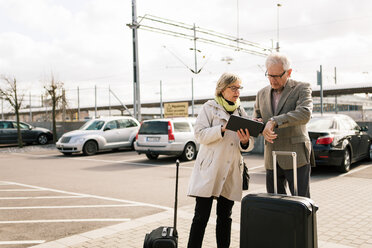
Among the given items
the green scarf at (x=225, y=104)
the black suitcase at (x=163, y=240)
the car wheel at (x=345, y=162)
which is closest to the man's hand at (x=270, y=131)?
the green scarf at (x=225, y=104)

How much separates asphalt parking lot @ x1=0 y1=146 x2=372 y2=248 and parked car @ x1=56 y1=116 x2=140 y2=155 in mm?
3122

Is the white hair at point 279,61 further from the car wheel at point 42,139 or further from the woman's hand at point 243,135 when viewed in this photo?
the car wheel at point 42,139

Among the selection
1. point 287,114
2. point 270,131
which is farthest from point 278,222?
point 287,114

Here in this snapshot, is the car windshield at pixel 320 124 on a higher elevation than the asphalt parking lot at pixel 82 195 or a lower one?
higher

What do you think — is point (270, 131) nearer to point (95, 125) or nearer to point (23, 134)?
point (95, 125)

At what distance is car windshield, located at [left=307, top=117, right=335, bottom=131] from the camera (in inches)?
361

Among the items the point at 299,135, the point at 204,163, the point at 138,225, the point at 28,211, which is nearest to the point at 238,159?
the point at 204,163

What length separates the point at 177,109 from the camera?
21297mm

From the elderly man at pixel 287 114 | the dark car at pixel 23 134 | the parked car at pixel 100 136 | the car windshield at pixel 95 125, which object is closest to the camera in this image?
the elderly man at pixel 287 114

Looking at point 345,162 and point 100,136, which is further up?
point 100,136

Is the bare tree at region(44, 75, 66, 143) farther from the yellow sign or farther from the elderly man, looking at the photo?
the elderly man

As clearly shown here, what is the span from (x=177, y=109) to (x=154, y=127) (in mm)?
8606

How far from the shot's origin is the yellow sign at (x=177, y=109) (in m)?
21.0

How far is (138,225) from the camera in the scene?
190 inches
